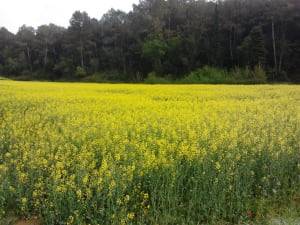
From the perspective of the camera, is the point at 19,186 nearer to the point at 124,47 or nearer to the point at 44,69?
the point at 124,47

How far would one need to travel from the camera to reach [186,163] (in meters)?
5.20

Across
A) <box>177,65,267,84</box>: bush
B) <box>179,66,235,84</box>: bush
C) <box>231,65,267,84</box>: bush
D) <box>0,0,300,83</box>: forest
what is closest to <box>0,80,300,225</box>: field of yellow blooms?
<box>231,65,267,84</box>: bush

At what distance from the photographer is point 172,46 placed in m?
46.3

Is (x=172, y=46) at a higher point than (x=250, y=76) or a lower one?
higher

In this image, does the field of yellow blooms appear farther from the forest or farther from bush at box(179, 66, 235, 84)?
bush at box(179, 66, 235, 84)

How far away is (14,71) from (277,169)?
64.3 metres

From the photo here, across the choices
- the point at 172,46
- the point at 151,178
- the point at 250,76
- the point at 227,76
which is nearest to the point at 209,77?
the point at 227,76

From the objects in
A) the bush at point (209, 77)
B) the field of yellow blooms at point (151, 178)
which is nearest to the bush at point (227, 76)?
the bush at point (209, 77)

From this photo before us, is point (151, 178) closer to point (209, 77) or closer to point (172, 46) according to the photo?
point (209, 77)

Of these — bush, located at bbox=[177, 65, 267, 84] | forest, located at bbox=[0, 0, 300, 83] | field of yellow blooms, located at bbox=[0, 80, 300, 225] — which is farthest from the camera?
forest, located at bbox=[0, 0, 300, 83]

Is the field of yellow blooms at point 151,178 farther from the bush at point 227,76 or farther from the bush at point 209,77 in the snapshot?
the bush at point 209,77

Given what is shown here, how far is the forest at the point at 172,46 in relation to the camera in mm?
39062

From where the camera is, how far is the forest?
128ft

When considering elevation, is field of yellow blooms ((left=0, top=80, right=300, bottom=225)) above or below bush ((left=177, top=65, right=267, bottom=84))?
below
